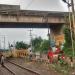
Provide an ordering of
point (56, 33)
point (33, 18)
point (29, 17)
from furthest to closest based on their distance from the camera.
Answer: point (56, 33)
point (33, 18)
point (29, 17)

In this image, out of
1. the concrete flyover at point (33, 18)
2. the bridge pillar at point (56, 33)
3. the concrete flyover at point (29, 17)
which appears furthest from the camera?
the bridge pillar at point (56, 33)

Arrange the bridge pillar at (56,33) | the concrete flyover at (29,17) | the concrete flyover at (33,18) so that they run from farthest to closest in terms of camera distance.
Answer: the bridge pillar at (56,33), the concrete flyover at (33,18), the concrete flyover at (29,17)

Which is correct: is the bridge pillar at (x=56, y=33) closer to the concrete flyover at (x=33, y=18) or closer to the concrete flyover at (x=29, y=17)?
the concrete flyover at (x=33, y=18)

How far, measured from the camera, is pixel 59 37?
57.1 m

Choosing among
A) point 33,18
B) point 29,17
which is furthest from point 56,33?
point 29,17

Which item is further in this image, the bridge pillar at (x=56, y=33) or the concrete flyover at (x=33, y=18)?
the bridge pillar at (x=56, y=33)

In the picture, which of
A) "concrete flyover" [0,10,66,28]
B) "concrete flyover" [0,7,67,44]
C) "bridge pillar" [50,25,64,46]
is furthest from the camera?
"bridge pillar" [50,25,64,46]

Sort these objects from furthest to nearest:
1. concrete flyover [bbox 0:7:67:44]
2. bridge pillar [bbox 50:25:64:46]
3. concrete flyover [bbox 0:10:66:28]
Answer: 1. bridge pillar [bbox 50:25:64:46]
2. concrete flyover [bbox 0:7:67:44]
3. concrete flyover [bbox 0:10:66:28]

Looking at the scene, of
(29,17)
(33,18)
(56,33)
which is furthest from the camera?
(56,33)

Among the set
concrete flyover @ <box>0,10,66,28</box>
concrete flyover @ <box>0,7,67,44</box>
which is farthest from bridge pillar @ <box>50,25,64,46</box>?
concrete flyover @ <box>0,10,66,28</box>

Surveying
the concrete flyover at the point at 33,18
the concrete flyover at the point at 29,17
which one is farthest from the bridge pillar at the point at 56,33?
the concrete flyover at the point at 29,17

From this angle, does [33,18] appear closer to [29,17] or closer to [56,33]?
[29,17]

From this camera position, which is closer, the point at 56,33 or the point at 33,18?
the point at 33,18

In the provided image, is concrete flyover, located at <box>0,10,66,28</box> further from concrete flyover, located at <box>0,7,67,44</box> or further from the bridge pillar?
the bridge pillar
